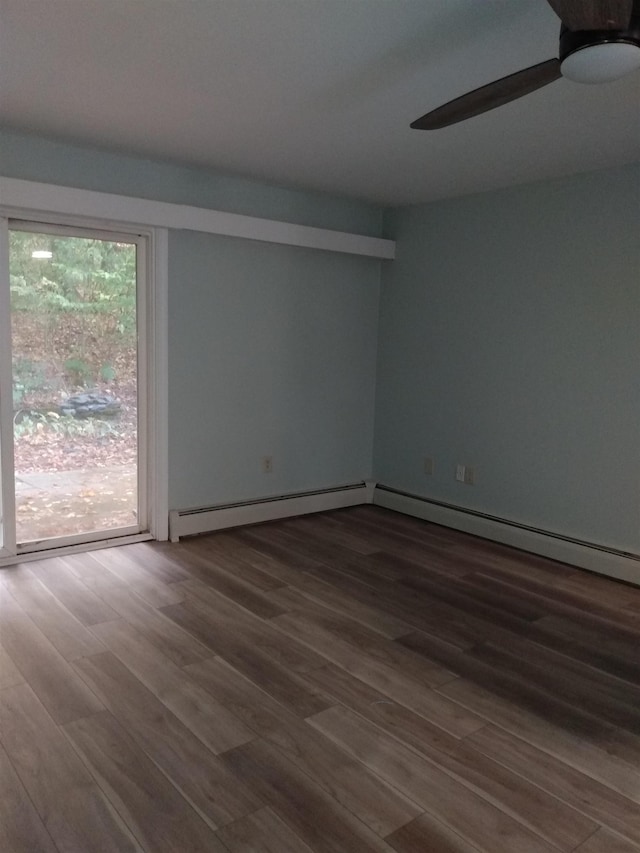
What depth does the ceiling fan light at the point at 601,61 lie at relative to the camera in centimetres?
159

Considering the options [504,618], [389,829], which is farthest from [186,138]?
[389,829]

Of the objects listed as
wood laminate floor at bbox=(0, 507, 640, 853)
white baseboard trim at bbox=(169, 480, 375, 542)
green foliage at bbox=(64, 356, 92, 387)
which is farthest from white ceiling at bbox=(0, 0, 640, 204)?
wood laminate floor at bbox=(0, 507, 640, 853)

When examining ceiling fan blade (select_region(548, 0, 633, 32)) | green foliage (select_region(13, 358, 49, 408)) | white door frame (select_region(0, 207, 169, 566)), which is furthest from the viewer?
green foliage (select_region(13, 358, 49, 408))

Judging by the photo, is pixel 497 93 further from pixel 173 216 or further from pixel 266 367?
pixel 266 367

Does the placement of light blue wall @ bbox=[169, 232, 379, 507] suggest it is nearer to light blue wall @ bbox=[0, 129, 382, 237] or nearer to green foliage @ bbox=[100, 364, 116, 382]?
light blue wall @ bbox=[0, 129, 382, 237]

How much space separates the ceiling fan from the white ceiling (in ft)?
0.84

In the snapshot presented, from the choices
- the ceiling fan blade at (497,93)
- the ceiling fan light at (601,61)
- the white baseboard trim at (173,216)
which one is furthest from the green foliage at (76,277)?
the ceiling fan light at (601,61)

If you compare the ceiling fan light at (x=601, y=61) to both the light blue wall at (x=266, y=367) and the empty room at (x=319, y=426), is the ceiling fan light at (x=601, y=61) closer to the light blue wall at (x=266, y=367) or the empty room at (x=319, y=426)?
the empty room at (x=319, y=426)

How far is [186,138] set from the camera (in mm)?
3248

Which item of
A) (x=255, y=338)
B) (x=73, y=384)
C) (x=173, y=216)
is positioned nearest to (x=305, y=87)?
(x=173, y=216)

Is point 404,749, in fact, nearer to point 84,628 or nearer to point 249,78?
point 84,628

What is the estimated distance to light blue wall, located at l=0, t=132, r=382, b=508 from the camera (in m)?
3.89

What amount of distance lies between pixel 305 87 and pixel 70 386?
2163 mm

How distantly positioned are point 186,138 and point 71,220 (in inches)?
31.7
